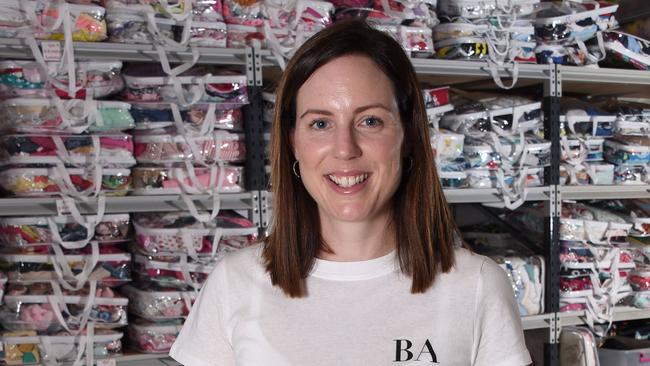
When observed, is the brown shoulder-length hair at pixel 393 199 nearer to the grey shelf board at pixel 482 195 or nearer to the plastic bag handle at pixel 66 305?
the plastic bag handle at pixel 66 305

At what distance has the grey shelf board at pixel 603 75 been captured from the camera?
9.09ft

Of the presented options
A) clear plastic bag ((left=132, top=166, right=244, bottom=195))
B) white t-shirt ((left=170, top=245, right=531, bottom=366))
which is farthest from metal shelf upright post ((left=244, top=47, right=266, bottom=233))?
white t-shirt ((left=170, top=245, right=531, bottom=366))

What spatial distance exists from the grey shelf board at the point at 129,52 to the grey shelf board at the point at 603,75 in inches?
48.5

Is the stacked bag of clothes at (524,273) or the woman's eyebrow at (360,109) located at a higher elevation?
the woman's eyebrow at (360,109)

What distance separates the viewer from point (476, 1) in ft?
8.91

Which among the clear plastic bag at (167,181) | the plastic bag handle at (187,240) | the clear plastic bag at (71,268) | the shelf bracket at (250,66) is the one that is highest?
the shelf bracket at (250,66)

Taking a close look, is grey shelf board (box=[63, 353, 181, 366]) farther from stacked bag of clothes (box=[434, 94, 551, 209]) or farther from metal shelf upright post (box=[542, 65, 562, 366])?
metal shelf upright post (box=[542, 65, 562, 366])

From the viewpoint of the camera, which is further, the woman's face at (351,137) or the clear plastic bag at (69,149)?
the clear plastic bag at (69,149)

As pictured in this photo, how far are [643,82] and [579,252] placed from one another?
28.1 inches

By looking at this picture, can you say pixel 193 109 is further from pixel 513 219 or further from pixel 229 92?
pixel 513 219

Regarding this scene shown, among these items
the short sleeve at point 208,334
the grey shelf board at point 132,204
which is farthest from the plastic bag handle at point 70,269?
the short sleeve at point 208,334

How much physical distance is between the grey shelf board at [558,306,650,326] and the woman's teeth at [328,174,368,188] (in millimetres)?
1773

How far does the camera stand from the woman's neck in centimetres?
141

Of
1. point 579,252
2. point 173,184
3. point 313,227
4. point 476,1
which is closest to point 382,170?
point 313,227
